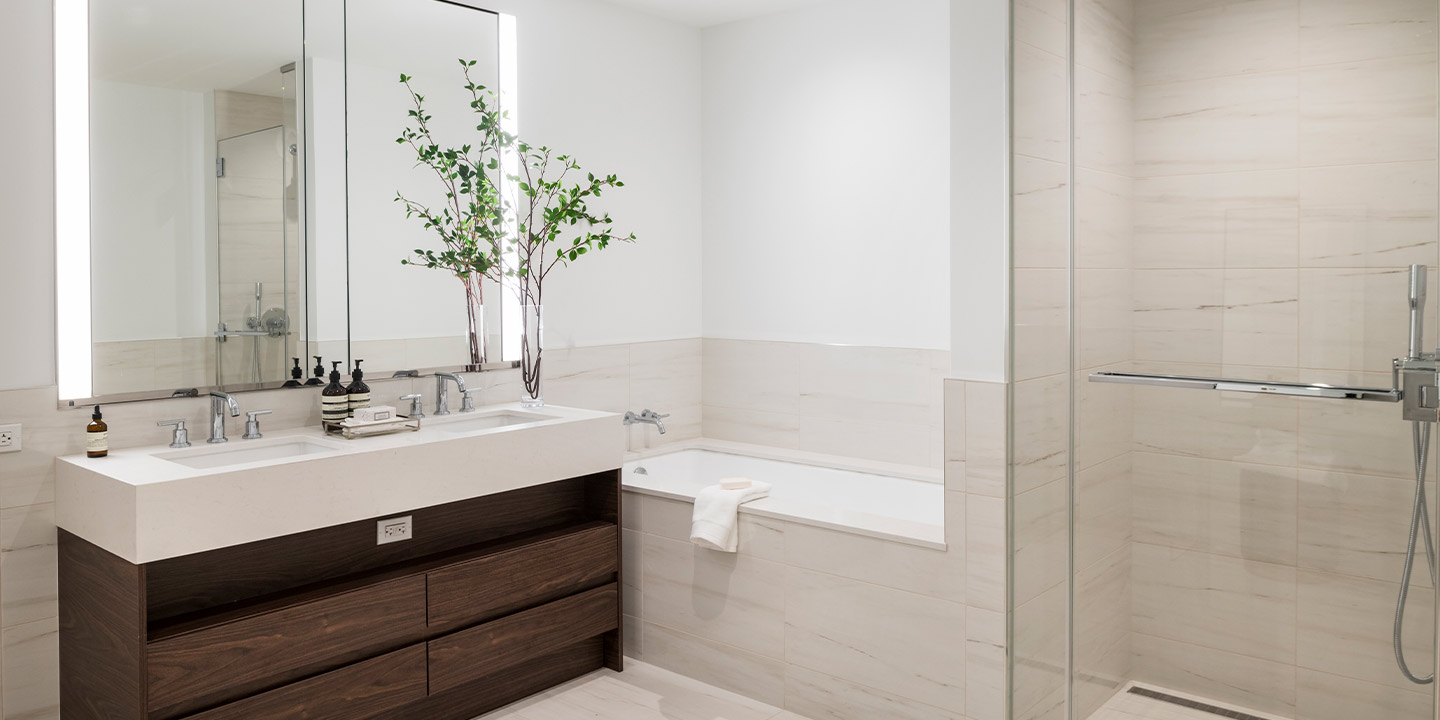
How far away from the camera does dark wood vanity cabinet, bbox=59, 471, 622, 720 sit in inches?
90.0

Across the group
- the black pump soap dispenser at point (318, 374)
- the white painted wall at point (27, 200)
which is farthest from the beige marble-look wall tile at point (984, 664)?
the white painted wall at point (27, 200)

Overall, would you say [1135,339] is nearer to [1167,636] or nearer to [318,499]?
[1167,636]

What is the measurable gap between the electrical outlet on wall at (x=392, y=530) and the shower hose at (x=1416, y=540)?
94.6 inches

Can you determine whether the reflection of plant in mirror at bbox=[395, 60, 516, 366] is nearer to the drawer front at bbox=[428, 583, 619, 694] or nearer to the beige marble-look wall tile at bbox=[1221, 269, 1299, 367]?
the drawer front at bbox=[428, 583, 619, 694]

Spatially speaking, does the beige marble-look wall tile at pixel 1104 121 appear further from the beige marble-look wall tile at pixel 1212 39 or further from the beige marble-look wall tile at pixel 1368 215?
the beige marble-look wall tile at pixel 1368 215

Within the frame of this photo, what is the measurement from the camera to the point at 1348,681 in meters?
1.59

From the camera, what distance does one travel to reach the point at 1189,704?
1.77 meters

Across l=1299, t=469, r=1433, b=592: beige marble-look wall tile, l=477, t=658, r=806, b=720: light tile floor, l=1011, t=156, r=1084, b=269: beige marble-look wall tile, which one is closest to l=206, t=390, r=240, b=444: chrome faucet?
l=477, t=658, r=806, b=720: light tile floor

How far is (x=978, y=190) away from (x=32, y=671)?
2.78 meters

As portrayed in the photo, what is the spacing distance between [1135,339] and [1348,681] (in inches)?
26.5

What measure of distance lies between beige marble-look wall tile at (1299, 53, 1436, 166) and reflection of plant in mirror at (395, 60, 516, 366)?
2638 millimetres

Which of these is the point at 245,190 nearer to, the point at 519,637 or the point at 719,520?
the point at 519,637

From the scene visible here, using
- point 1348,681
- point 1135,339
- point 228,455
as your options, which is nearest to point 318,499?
point 228,455

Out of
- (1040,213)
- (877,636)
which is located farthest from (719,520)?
(1040,213)
